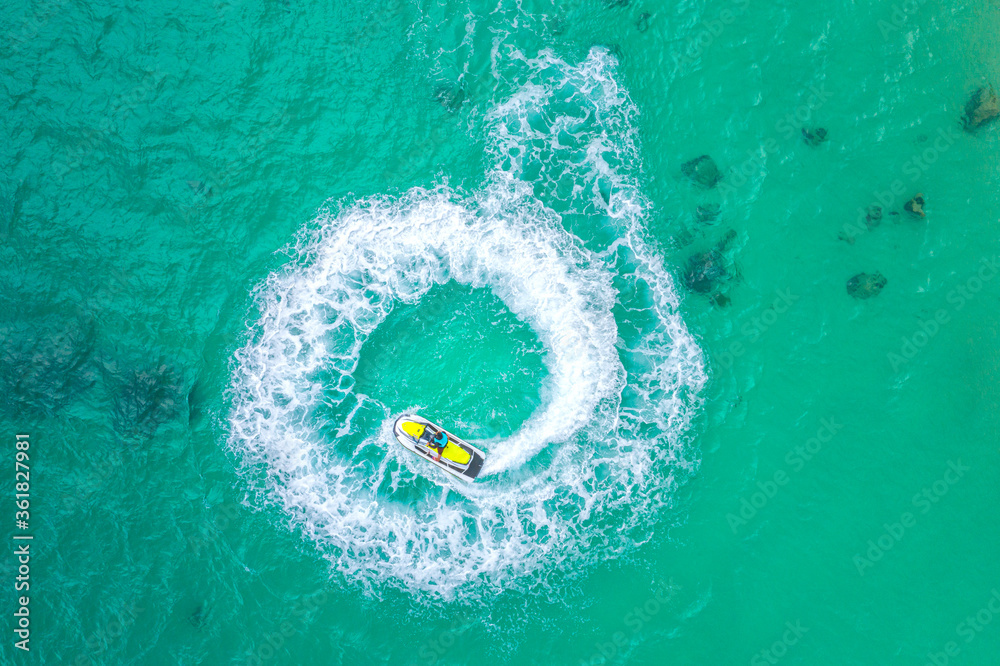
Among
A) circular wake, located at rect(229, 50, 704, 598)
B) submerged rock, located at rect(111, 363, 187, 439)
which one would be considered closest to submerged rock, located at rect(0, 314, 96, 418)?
submerged rock, located at rect(111, 363, 187, 439)

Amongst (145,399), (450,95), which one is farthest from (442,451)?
(450,95)

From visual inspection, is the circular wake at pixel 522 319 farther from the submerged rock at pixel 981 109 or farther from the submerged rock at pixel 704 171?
the submerged rock at pixel 981 109

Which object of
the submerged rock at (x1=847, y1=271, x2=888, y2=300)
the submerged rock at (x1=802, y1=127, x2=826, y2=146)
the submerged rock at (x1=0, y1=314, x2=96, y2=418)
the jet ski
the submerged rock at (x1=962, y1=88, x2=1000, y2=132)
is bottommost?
the submerged rock at (x1=0, y1=314, x2=96, y2=418)

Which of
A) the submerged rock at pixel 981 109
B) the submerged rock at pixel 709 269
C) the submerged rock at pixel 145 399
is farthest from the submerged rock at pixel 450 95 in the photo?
the submerged rock at pixel 981 109

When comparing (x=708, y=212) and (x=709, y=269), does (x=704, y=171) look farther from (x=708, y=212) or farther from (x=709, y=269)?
(x=709, y=269)

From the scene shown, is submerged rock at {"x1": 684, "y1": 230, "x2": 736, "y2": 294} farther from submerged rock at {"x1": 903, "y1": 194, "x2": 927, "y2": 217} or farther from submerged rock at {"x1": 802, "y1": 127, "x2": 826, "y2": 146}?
submerged rock at {"x1": 903, "y1": 194, "x2": 927, "y2": 217}

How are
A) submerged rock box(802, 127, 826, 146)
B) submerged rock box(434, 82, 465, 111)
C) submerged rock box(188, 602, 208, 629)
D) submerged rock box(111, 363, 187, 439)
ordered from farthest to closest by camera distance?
1. submerged rock box(434, 82, 465, 111)
2. submerged rock box(802, 127, 826, 146)
3. submerged rock box(111, 363, 187, 439)
4. submerged rock box(188, 602, 208, 629)

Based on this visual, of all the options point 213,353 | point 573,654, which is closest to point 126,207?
point 213,353
